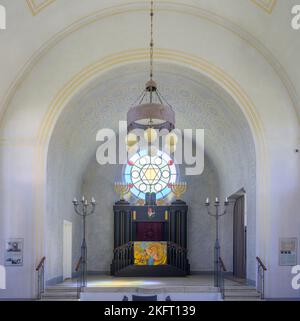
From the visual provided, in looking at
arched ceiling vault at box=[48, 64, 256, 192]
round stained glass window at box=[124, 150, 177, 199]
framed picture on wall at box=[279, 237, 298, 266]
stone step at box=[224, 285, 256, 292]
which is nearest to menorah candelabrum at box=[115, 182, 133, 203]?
round stained glass window at box=[124, 150, 177, 199]

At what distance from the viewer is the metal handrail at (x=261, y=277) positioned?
46.1ft

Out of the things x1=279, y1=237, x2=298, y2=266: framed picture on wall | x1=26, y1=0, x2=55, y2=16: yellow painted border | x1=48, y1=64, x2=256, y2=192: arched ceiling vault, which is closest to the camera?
x1=26, y1=0, x2=55, y2=16: yellow painted border

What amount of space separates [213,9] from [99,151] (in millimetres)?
8744

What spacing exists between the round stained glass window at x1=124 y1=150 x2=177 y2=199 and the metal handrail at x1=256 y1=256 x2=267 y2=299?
319 inches

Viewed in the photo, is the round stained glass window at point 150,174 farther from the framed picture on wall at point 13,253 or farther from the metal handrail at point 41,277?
the framed picture on wall at point 13,253

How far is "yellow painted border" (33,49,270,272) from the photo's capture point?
14.6 m

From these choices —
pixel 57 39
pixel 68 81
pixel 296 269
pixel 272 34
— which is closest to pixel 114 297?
pixel 296 269

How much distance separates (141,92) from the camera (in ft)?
57.0

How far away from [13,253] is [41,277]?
1.00 m

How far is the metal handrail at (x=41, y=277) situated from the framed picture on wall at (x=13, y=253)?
55 cm

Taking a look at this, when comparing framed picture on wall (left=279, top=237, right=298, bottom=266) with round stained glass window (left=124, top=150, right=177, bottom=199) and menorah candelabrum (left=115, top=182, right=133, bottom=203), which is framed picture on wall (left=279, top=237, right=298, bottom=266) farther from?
menorah candelabrum (left=115, top=182, right=133, bottom=203)

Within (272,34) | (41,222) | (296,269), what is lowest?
(296,269)

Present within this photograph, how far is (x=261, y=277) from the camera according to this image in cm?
1420

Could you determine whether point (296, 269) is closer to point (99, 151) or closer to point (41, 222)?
point (41, 222)
